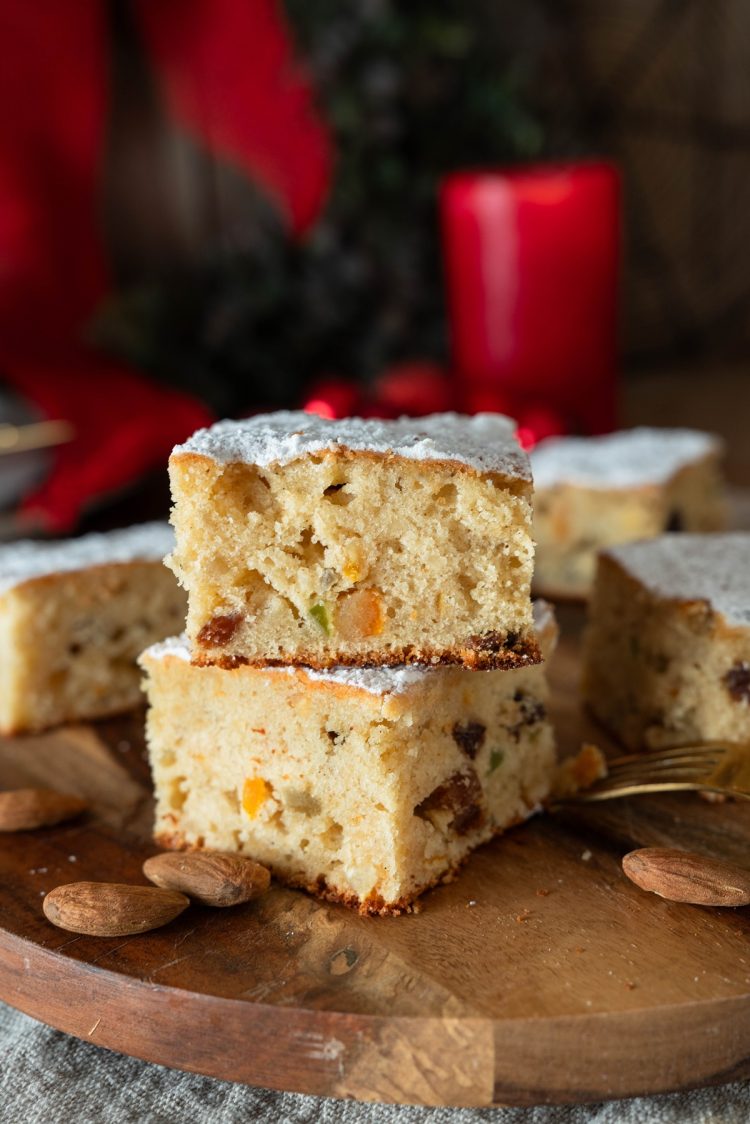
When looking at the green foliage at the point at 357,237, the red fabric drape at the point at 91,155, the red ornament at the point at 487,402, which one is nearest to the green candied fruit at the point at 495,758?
the red ornament at the point at 487,402

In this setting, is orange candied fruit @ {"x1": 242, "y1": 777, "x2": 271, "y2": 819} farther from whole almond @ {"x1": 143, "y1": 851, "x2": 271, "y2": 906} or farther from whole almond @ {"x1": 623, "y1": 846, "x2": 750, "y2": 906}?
whole almond @ {"x1": 623, "y1": 846, "x2": 750, "y2": 906}

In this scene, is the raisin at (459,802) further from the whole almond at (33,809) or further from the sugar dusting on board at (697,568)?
the whole almond at (33,809)

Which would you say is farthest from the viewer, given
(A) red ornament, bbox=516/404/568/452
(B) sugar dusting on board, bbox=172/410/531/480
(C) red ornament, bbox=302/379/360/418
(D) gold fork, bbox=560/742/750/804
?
(A) red ornament, bbox=516/404/568/452

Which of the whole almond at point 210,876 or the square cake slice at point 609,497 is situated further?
the square cake slice at point 609,497

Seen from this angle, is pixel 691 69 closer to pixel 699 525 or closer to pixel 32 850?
pixel 699 525

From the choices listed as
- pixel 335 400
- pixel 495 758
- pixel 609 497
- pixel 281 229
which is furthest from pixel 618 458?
pixel 281 229

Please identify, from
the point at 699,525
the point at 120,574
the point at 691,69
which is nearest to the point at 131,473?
the point at 120,574

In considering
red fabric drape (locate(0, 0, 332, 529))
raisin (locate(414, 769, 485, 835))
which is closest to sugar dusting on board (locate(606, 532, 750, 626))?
raisin (locate(414, 769, 485, 835))
